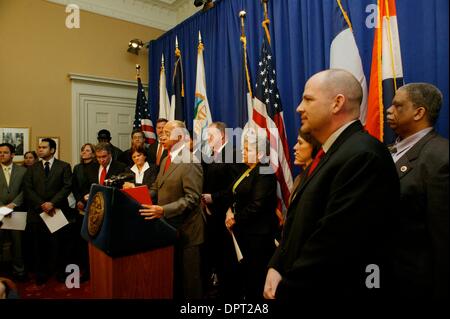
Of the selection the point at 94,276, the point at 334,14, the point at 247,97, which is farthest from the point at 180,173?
the point at 334,14

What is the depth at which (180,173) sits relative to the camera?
2133 millimetres

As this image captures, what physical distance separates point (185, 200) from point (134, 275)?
557 mm

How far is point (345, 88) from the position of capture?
107 cm

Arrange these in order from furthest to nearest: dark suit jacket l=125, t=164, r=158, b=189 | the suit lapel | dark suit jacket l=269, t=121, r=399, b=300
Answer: dark suit jacket l=125, t=164, r=158, b=189
the suit lapel
dark suit jacket l=269, t=121, r=399, b=300

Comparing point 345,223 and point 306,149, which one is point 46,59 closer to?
point 306,149

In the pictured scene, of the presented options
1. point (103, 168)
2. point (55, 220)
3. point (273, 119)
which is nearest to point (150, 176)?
Result: point (103, 168)

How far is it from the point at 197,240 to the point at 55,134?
11.1 ft

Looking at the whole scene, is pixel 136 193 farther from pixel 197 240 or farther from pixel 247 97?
pixel 247 97

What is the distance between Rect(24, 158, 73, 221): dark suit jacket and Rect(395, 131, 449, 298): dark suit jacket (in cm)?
324

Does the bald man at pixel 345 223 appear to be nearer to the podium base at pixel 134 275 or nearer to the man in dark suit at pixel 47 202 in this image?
the podium base at pixel 134 275

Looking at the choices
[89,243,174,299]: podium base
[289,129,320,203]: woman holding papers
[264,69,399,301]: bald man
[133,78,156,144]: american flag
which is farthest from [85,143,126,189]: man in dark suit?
[264,69,399,301]: bald man

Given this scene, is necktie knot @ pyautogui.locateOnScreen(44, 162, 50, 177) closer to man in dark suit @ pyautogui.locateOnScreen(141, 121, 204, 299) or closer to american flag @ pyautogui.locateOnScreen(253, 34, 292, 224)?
man in dark suit @ pyautogui.locateOnScreen(141, 121, 204, 299)

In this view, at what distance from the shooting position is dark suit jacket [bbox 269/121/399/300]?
891mm

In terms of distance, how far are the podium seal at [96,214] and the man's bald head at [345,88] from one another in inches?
54.4
